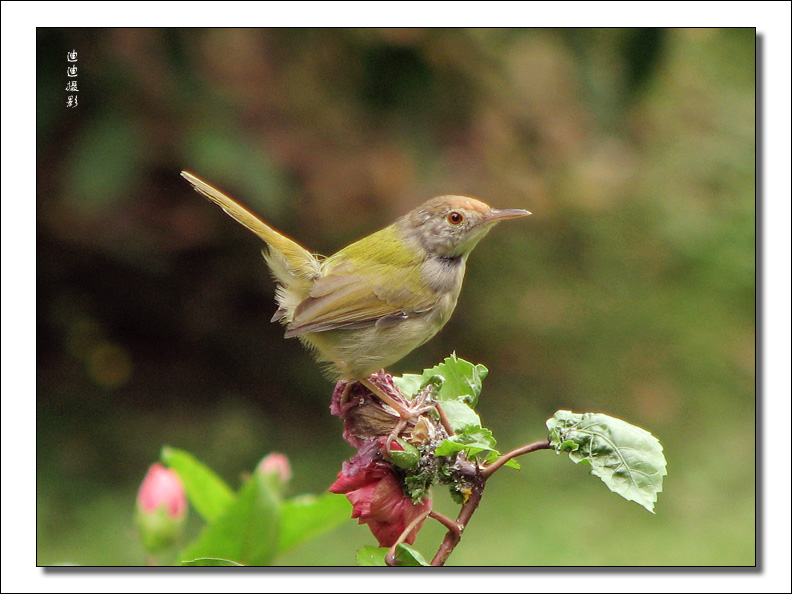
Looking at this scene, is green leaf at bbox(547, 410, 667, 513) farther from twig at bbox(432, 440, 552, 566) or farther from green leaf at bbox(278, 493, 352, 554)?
green leaf at bbox(278, 493, 352, 554)

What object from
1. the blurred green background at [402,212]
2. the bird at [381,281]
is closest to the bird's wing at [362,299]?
the bird at [381,281]

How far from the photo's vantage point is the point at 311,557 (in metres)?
4.43

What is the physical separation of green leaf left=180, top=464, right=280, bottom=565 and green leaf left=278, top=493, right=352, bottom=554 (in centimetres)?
12

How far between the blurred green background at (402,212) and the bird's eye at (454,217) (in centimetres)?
193

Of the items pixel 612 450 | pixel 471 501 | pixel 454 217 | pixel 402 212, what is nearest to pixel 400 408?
pixel 471 501

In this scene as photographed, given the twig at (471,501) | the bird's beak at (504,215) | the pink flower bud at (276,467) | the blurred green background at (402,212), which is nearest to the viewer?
the twig at (471,501)

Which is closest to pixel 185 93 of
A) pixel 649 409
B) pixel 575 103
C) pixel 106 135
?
pixel 106 135

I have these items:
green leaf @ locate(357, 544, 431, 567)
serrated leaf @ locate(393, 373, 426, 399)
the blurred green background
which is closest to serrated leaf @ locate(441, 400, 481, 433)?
serrated leaf @ locate(393, 373, 426, 399)

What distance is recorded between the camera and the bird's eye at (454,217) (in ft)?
7.49

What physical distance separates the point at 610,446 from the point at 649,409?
4.54 meters

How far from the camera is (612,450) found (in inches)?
62.6

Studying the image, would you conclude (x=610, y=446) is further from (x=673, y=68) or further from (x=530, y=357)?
(x=530, y=357)

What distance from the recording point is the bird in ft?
7.36

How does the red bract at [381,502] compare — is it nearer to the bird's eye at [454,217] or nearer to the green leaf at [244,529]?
the green leaf at [244,529]
